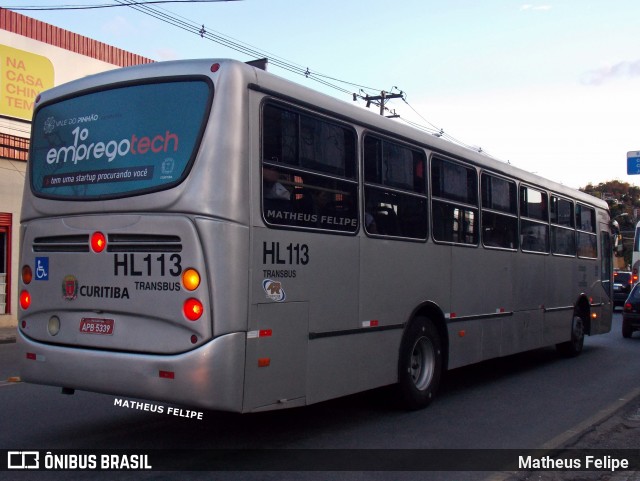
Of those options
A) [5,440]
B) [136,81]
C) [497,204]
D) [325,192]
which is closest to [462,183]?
[497,204]

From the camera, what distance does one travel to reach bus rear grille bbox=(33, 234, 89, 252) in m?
6.53

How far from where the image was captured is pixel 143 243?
6.17m

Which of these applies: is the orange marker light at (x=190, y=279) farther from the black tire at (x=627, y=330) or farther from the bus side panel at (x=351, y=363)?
the black tire at (x=627, y=330)

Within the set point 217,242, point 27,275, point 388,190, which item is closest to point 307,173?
point 217,242

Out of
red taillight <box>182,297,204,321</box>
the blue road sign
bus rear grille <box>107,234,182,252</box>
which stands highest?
the blue road sign

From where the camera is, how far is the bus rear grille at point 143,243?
600cm

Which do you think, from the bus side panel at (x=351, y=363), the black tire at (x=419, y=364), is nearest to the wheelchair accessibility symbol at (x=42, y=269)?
the bus side panel at (x=351, y=363)

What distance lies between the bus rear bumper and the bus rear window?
1.37 meters

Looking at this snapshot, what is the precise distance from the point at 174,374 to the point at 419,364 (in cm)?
383

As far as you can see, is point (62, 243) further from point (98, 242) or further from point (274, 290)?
point (274, 290)

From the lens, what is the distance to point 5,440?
6977mm

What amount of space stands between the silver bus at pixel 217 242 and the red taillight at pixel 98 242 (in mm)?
13

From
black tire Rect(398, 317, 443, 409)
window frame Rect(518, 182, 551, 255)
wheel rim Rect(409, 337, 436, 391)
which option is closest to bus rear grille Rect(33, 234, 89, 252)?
black tire Rect(398, 317, 443, 409)

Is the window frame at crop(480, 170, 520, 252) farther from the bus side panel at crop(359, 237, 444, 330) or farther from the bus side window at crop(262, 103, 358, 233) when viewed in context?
the bus side window at crop(262, 103, 358, 233)
